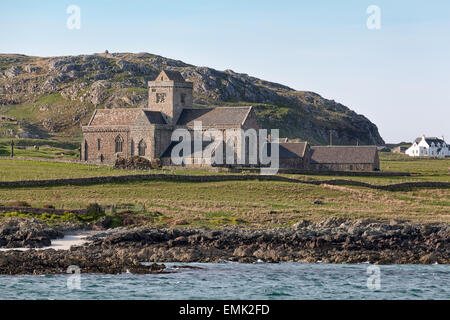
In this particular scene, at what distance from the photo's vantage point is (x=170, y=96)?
339 feet

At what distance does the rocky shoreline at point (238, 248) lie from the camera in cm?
3753

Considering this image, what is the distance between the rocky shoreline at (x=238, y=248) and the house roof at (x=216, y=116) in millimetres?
48277

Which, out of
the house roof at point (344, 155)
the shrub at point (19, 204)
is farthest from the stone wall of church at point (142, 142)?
the shrub at point (19, 204)

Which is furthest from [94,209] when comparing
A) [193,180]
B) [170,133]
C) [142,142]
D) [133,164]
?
[170,133]

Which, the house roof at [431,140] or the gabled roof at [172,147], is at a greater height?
the house roof at [431,140]

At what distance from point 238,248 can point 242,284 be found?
7514 mm

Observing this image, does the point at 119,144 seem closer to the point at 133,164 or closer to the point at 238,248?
the point at 133,164

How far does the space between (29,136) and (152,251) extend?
413 feet

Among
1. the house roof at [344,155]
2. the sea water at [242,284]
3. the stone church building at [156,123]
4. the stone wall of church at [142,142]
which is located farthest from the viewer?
the house roof at [344,155]

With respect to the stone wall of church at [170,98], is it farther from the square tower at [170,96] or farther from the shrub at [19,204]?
the shrub at [19,204]

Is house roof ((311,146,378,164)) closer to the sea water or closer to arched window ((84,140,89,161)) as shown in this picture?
arched window ((84,140,89,161))

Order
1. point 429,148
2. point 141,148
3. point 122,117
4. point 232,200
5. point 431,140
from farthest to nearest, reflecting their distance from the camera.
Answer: point 431,140
point 429,148
point 122,117
point 141,148
point 232,200

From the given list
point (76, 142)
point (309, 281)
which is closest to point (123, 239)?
point (309, 281)
